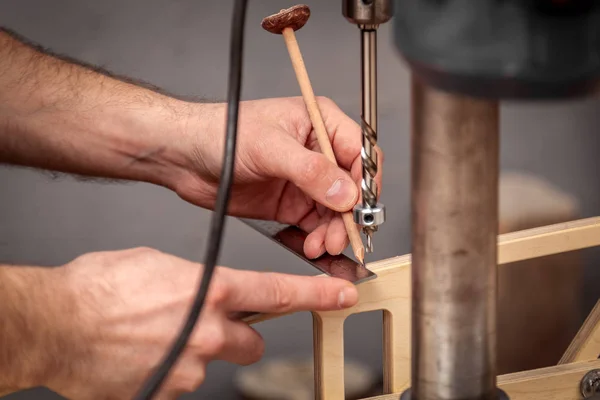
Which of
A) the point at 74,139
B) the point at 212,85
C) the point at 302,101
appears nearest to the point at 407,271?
the point at 302,101

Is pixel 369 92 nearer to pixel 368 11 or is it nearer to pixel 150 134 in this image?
pixel 368 11

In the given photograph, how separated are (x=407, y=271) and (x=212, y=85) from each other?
1.18m

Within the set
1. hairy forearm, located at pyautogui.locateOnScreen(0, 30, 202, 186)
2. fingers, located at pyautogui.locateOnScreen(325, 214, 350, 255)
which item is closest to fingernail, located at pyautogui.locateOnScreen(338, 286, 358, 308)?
fingers, located at pyautogui.locateOnScreen(325, 214, 350, 255)

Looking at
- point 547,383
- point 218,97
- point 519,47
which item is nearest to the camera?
point 519,47

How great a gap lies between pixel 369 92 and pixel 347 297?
17 cm

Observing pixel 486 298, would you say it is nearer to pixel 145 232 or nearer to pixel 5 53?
pixel 5 53

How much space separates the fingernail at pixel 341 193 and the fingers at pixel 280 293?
5.1 inches

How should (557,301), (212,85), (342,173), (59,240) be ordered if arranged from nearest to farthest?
(342,173) → (557,301) → (59,240) → (212,85)

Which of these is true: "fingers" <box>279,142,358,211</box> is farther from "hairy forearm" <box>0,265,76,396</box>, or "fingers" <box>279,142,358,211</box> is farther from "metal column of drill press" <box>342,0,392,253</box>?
"hairy forearm" <box>0,265,76,396</box>

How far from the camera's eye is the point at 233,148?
1.51ft

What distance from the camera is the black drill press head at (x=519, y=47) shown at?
0.34m

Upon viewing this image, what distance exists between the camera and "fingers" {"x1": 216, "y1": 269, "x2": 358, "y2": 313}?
0.69 metres

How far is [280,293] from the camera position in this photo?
695mm

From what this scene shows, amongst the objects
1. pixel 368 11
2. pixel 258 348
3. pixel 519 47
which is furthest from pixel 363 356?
pixel 519 47
